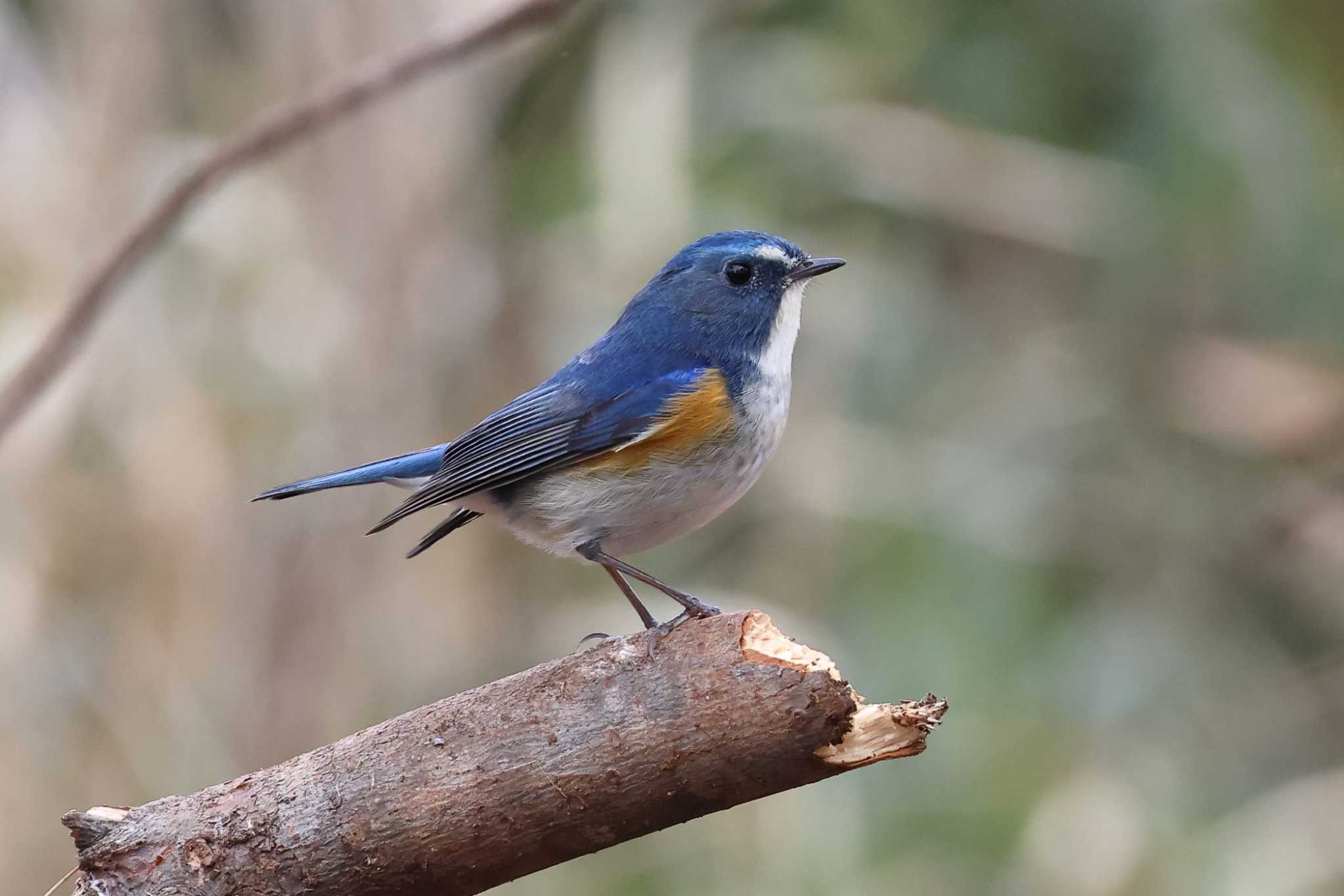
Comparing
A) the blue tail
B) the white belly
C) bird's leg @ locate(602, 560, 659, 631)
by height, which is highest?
the blue tail

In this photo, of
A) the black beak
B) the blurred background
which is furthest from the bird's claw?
the blurred background

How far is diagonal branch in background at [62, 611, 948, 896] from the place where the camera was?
2051mm

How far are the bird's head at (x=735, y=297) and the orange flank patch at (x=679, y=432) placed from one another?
23 cm

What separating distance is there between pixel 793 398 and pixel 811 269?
239 cm

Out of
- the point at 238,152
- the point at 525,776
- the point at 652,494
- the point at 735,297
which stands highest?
the point at 238,152

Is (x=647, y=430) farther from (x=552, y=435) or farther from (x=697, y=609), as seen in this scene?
(x=697, y=609)

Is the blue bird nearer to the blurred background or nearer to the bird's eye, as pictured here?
the bird's eye

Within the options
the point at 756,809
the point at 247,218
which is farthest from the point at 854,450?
the point at 247,218

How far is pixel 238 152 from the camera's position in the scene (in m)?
3.62

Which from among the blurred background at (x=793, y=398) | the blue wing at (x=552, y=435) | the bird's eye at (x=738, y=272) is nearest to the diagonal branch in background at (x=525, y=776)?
the blue wing at (x=552, y=435)

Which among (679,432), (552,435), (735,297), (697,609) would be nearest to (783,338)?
(735,297)

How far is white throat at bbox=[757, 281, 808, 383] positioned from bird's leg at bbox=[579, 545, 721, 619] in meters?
0.50

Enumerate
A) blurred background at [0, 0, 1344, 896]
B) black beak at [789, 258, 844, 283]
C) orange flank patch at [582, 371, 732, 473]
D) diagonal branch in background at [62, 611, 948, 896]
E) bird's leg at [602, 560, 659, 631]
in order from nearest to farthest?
diagonal branch in background at [62, 611, 948, 896] < bird's leg at [602, 560, 659, 631] < orange flank patch at [582, 371, 732, 473] < black beak at [789, 258, 844, 283] < blurred background at [0, 0, 1344, 896]

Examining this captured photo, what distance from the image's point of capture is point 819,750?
6.71ft
